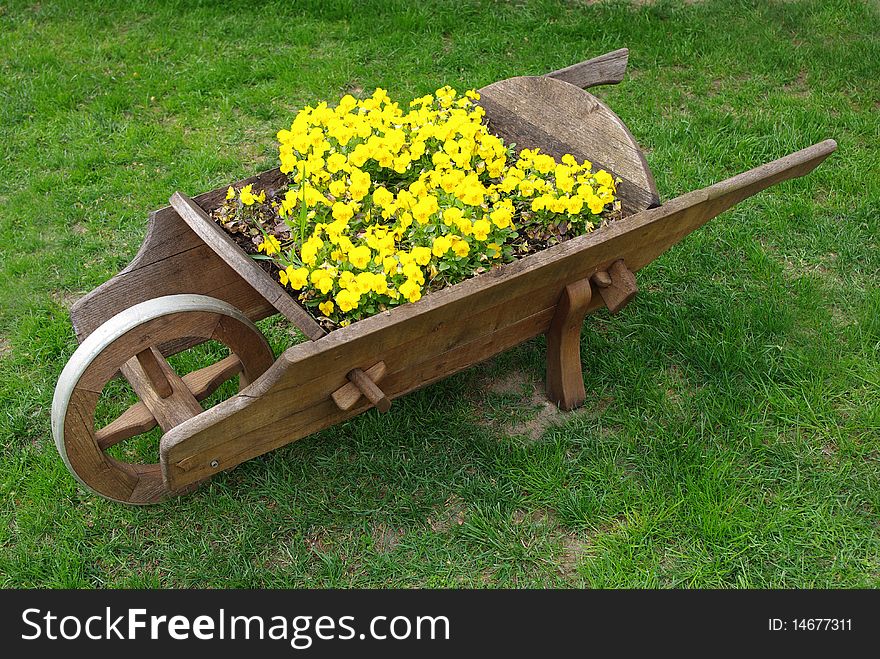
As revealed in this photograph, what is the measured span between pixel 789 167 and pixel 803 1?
3.50 metres

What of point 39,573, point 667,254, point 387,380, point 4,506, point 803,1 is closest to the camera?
point 387,380

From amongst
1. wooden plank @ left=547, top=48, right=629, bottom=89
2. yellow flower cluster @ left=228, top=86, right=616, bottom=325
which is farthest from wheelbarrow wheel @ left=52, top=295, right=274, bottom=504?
wooden plank @ left=547, top=48, right=629, bottom=89

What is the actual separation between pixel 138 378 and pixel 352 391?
0.74 metres

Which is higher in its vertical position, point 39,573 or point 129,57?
point 129,57

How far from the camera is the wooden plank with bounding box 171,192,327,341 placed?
91.6 inches

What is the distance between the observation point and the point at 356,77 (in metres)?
5.01

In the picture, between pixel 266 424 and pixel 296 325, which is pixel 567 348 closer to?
pixel 296 325

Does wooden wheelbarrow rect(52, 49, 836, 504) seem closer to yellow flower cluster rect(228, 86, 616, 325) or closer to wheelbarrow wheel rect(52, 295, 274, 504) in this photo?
wheelbarrow wheel rect(52, 295, 274, 504)

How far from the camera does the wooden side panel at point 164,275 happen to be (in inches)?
101

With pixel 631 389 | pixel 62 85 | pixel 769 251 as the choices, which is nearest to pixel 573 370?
pixel 631 389

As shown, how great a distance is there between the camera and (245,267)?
7.93 feet

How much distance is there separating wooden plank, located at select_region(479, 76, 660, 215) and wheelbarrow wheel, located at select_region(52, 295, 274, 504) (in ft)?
3.98

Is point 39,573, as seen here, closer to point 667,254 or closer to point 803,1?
point 667,254

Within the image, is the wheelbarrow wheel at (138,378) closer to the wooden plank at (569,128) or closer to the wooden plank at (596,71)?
the wooden plank at (569,128)
